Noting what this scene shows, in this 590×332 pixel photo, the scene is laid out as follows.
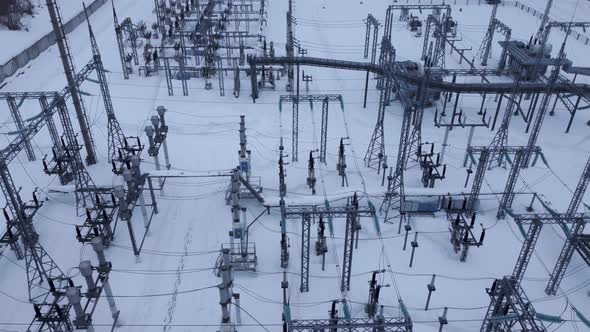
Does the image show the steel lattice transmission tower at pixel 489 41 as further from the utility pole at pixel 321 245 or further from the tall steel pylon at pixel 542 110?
the utility pole at pixel 321 245

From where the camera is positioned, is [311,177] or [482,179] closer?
[482,179]

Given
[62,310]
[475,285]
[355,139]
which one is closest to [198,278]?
[62,310]

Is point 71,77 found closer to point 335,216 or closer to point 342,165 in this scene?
point 342,165

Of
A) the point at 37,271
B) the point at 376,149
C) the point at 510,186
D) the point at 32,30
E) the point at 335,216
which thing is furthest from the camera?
the point at 32,30

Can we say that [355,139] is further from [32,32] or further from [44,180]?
[32,32]

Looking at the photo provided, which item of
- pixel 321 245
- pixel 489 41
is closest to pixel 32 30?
pixel 321 245

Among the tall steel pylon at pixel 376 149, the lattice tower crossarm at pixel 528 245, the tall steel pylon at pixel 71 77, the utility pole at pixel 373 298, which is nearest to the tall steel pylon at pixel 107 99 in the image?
the tall steel pylon at pixel 71 77
